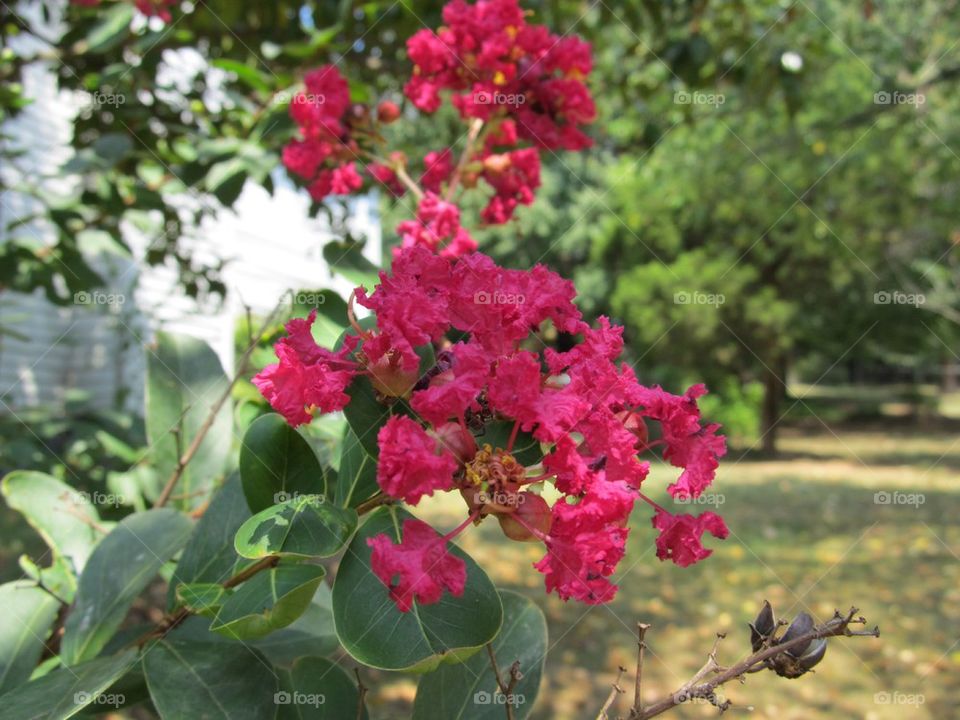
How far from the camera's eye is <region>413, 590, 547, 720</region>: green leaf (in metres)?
0.88

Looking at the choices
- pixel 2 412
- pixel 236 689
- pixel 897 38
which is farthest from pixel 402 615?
pixel 897 38

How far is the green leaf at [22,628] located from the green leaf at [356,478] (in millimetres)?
556

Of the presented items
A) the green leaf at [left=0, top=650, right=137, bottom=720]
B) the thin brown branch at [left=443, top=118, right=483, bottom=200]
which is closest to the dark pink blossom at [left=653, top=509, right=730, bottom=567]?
the green leaf at [left=0, top=650, right=137, bottom=720]

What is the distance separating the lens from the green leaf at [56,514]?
1309 millimetres

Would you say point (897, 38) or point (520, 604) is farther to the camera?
point (897, 38)

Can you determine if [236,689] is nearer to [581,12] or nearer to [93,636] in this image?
[93,636]

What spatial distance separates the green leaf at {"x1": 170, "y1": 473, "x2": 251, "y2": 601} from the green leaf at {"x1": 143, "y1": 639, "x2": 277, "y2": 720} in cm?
10

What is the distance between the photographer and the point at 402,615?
758 mm

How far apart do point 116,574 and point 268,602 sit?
413 millimetres

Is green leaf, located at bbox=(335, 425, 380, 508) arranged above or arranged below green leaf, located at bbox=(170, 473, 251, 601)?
above

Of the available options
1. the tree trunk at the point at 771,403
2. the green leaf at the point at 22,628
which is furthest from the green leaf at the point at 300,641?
the tree trunk at the point at 771,403

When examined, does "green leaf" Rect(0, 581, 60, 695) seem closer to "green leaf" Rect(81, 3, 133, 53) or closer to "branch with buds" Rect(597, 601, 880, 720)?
"branch with buds" Rect(597, 601, 880, 720)

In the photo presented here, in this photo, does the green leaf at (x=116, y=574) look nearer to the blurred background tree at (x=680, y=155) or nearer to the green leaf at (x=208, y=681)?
the green leaf at (x=208, y=681)

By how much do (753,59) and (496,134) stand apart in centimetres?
217
